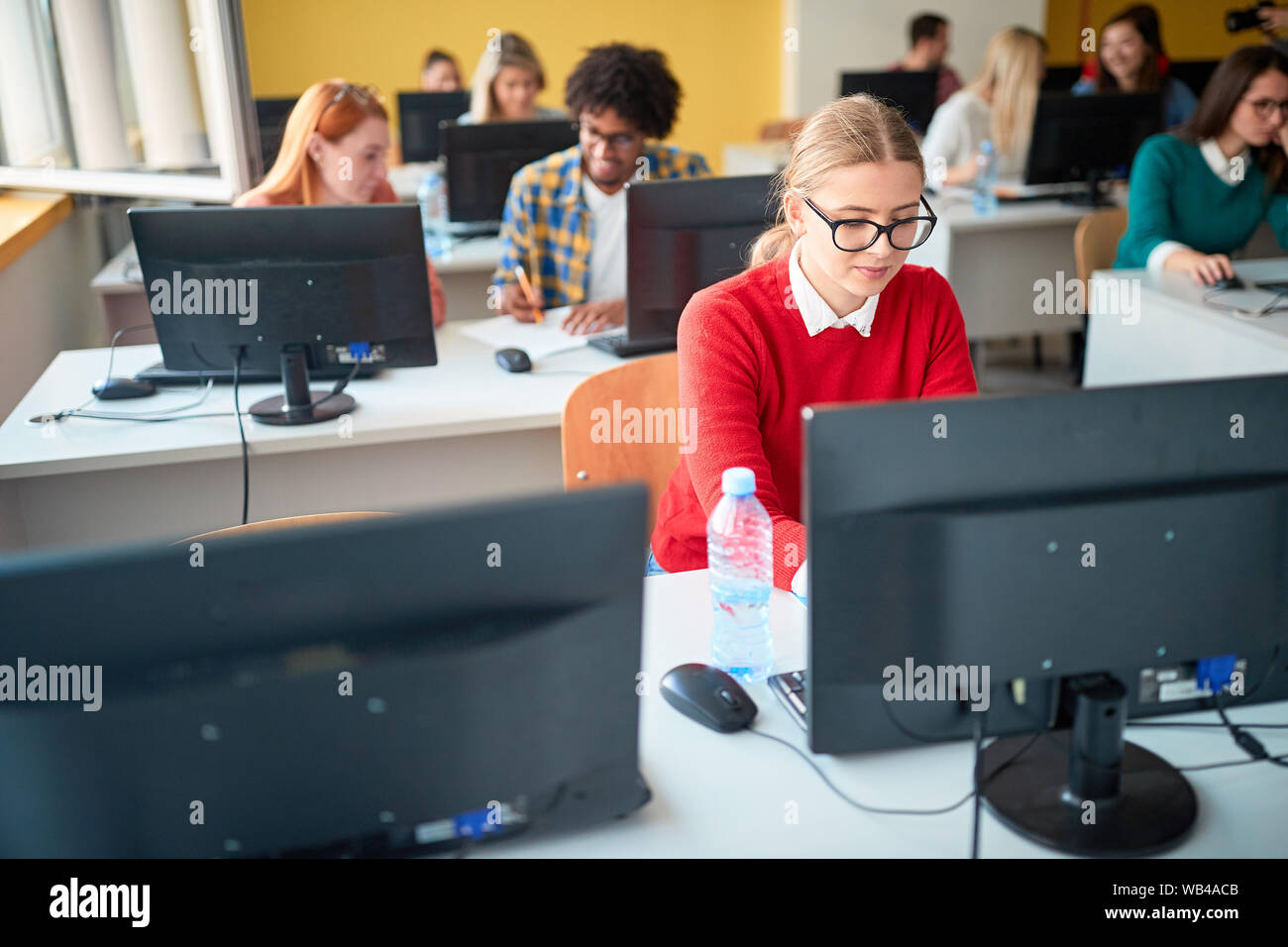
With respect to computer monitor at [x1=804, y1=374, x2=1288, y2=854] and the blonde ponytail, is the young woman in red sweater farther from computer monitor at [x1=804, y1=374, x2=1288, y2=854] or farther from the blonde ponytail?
Answer: computer monitor at [x1=804, y1=374, x2=1288, y2=854]

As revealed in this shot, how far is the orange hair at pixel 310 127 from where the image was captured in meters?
2.54

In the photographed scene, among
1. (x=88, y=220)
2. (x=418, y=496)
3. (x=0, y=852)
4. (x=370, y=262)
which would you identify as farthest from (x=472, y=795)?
(x=88, y=220)

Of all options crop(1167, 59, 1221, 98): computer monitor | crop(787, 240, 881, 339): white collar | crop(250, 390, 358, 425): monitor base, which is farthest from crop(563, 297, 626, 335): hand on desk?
crop(1167, 59, 1221, 98): computer monitor

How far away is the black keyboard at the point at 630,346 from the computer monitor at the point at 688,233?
93mm

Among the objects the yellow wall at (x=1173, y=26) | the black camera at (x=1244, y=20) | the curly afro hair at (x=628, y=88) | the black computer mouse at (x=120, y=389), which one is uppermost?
the yellow wall at (x=1173, y=26)

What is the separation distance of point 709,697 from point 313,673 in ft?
1.65

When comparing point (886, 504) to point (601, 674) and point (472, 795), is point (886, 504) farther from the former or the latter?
point (472, 795)

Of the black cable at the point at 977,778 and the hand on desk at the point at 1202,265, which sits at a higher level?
the hand on desk at the point at 1202,265

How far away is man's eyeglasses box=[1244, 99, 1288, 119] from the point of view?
9.66ft

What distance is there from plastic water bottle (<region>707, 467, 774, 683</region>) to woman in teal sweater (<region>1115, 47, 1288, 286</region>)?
2104 mm

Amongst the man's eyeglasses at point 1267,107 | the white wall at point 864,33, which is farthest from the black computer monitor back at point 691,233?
the white wall at point 864,33

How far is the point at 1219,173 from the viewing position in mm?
3168

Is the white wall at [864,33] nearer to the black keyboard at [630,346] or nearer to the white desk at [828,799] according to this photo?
the black keyboard at [630,346]

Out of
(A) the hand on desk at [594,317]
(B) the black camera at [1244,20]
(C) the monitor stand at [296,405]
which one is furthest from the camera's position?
(B) the black camera at [1244,20]
